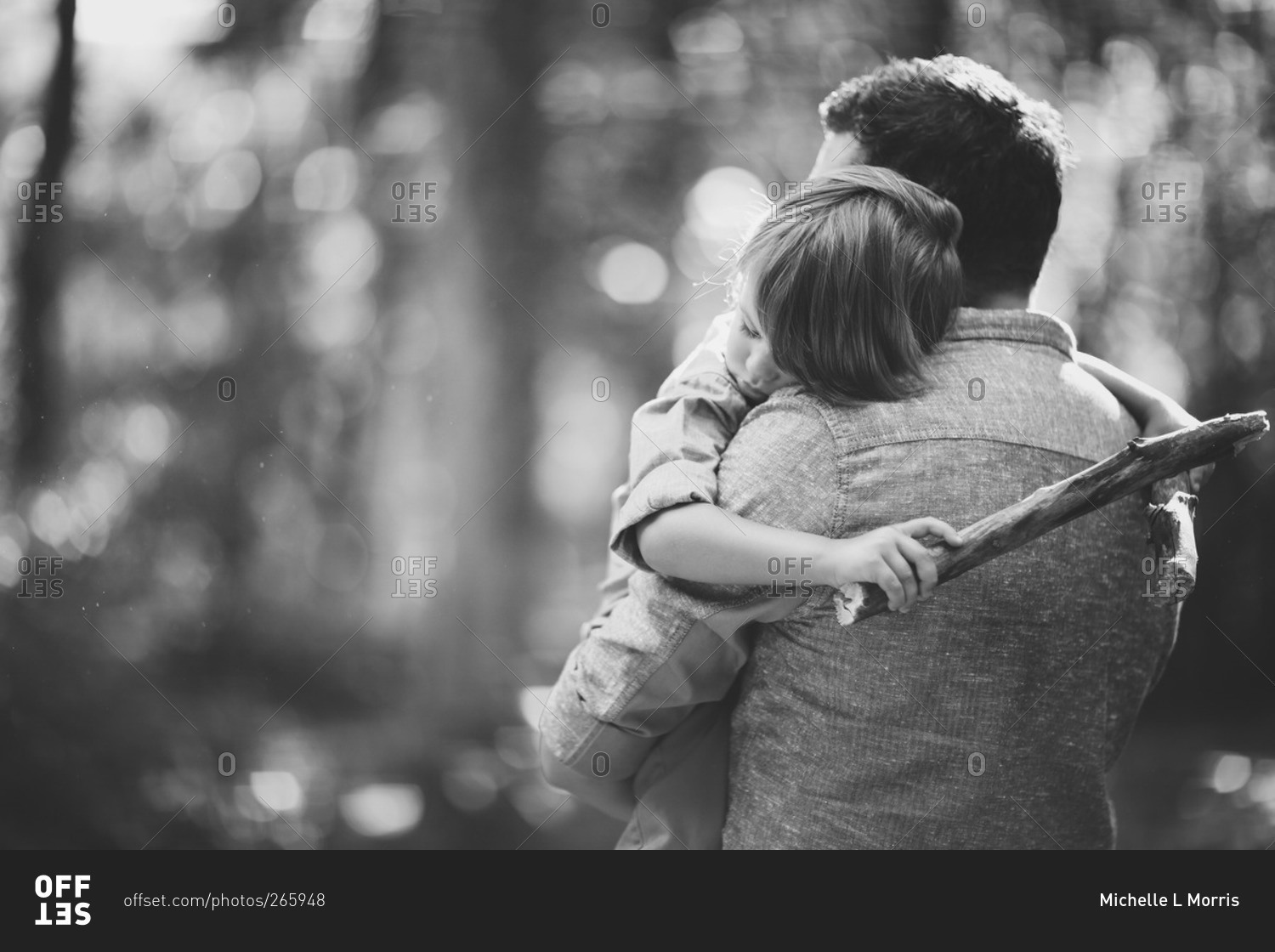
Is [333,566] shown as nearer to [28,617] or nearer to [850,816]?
[28,617]

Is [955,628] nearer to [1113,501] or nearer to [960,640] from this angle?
[960,640]

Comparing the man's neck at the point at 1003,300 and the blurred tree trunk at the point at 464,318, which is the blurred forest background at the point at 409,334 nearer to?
the blurred tree trunk at the point at 464,318

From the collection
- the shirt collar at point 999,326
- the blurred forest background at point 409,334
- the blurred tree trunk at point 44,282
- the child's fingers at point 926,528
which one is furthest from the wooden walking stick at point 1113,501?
the blurred tree trunk at point 44,282

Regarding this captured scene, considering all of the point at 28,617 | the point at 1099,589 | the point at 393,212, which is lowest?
the point at 1099,589

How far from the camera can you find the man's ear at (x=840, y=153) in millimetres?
959

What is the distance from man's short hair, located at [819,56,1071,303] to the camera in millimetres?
917

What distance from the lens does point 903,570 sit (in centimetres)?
70

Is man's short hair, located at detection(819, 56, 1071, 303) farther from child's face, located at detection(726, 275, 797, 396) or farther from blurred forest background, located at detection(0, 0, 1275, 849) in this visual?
blurred forest background, located at detection(0, 0, 1275, 849)

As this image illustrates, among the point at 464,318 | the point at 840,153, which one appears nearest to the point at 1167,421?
the point at 840,153

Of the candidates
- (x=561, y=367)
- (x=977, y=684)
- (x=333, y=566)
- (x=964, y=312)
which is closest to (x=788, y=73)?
(x=561, y=367)

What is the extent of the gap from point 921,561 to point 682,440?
9.0 inches

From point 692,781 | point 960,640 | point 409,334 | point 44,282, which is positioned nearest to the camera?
point 960,640

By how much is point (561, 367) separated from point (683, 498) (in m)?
2.51
